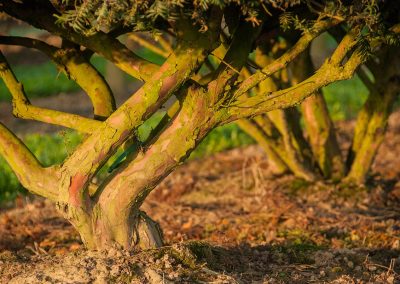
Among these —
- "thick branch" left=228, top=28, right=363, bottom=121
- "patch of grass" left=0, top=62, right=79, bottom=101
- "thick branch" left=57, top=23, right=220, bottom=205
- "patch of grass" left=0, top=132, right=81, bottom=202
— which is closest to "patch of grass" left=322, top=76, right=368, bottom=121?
"patch of grass" left=0, top=132, right=81, bottom=202

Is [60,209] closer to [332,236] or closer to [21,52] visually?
[332,236]

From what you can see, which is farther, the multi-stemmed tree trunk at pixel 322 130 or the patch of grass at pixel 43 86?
the patch of grass at pixel 43 86

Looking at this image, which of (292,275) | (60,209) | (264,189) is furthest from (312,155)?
(60,209)

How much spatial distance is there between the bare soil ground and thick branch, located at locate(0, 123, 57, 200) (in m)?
0.43

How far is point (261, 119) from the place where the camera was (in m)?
7.15

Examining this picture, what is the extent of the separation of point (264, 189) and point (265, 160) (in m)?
1.49

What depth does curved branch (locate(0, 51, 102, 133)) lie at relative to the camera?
442 cm

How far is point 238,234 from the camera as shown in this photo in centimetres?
614

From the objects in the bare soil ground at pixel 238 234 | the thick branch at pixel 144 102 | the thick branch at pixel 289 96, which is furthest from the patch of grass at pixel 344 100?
the thick branch at pixel 144 102

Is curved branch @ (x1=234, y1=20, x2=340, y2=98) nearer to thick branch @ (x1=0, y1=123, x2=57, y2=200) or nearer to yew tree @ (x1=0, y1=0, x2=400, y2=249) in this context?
yew tree @ (x1=0, y1=0, x2=400, y2=249)

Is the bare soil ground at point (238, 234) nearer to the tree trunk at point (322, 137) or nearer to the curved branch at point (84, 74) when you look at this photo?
the tree trunk at point (322, 137)

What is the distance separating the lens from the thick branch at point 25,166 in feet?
14.8

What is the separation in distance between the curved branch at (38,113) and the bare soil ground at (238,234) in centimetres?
72

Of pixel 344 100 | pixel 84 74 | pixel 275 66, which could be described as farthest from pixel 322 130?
pixel 344 100
